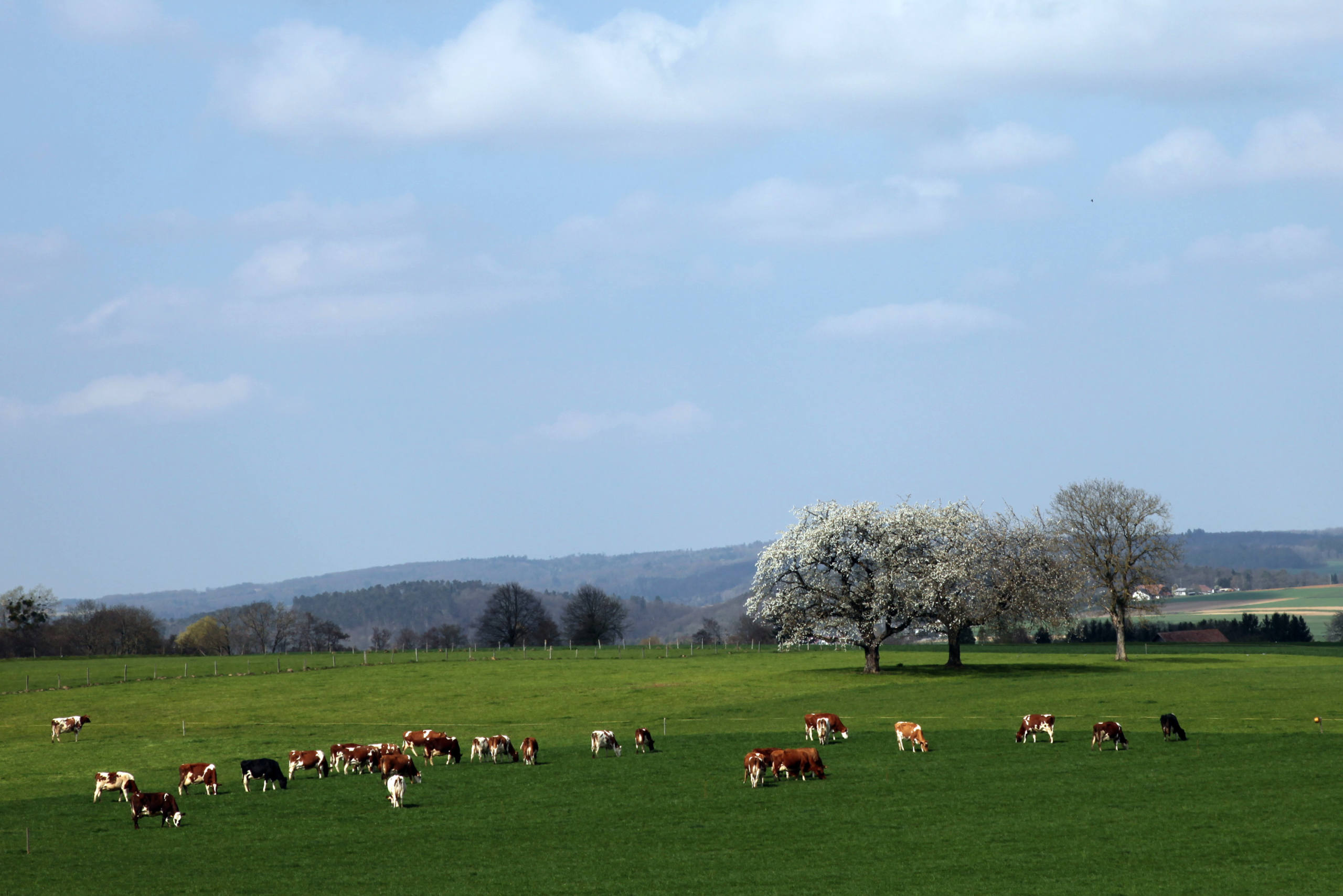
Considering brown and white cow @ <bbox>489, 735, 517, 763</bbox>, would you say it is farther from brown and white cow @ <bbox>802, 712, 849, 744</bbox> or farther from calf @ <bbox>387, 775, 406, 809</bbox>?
brown and white cow @ <bbox>802, 712, 849, 744</bbox>

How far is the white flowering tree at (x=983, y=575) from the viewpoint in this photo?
79625 mm

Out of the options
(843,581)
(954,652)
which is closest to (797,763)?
(843,581)

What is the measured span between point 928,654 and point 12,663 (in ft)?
306

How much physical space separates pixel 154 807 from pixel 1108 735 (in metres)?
32.7

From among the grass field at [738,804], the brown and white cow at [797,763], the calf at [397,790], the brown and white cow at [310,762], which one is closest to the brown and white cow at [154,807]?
the grass field at [738,804]

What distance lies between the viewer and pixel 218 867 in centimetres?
2845

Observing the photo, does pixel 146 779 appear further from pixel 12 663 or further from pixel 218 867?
pixel 12 663

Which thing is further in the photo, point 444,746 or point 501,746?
point 444,746

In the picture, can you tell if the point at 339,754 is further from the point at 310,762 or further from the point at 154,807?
the point at 154,807

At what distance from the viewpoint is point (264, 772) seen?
1601 inches

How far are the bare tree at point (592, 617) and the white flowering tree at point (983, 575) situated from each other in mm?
89570

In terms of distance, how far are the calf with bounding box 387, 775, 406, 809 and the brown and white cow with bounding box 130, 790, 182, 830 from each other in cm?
604

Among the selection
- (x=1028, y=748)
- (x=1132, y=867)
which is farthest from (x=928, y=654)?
(x=1132, y=867)

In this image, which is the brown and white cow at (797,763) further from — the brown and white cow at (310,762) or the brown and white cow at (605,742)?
the brown and white cow at (310,762)
